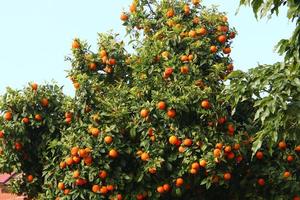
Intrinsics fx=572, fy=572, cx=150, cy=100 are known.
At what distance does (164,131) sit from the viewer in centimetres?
991

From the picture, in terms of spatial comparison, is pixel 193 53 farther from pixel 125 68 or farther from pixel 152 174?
pixel 152 174

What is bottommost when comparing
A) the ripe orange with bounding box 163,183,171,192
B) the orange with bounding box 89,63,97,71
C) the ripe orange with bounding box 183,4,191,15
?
the ripe orange with bounding box 163,183,171,192

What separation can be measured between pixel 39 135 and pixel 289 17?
6.43 metres

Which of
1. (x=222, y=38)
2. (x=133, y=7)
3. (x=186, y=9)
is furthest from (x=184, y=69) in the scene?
(x=133, y=7)

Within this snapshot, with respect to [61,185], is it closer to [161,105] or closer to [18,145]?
[18,145]

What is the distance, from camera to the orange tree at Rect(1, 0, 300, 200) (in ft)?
31.9

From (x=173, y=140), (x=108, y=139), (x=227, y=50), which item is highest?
(x=227, y=50)

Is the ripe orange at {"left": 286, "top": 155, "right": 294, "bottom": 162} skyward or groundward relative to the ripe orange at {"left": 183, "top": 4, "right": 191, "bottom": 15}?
groundward

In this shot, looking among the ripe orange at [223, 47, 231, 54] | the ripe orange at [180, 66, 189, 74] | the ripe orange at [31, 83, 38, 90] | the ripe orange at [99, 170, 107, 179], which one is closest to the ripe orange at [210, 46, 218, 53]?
the ripe orange at [223, 47, 231, 54]

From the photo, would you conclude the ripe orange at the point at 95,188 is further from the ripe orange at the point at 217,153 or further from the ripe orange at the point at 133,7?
the ripe orange at the point at 133,7

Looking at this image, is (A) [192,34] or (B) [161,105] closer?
(B) [161,105]

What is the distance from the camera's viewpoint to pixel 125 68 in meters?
11.4

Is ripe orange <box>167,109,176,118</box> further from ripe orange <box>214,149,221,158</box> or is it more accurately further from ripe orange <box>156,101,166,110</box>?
ripe orange <box>214,149,221,158</box>

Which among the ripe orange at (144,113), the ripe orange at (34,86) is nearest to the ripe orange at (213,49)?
the ripe orange at (144,113)
